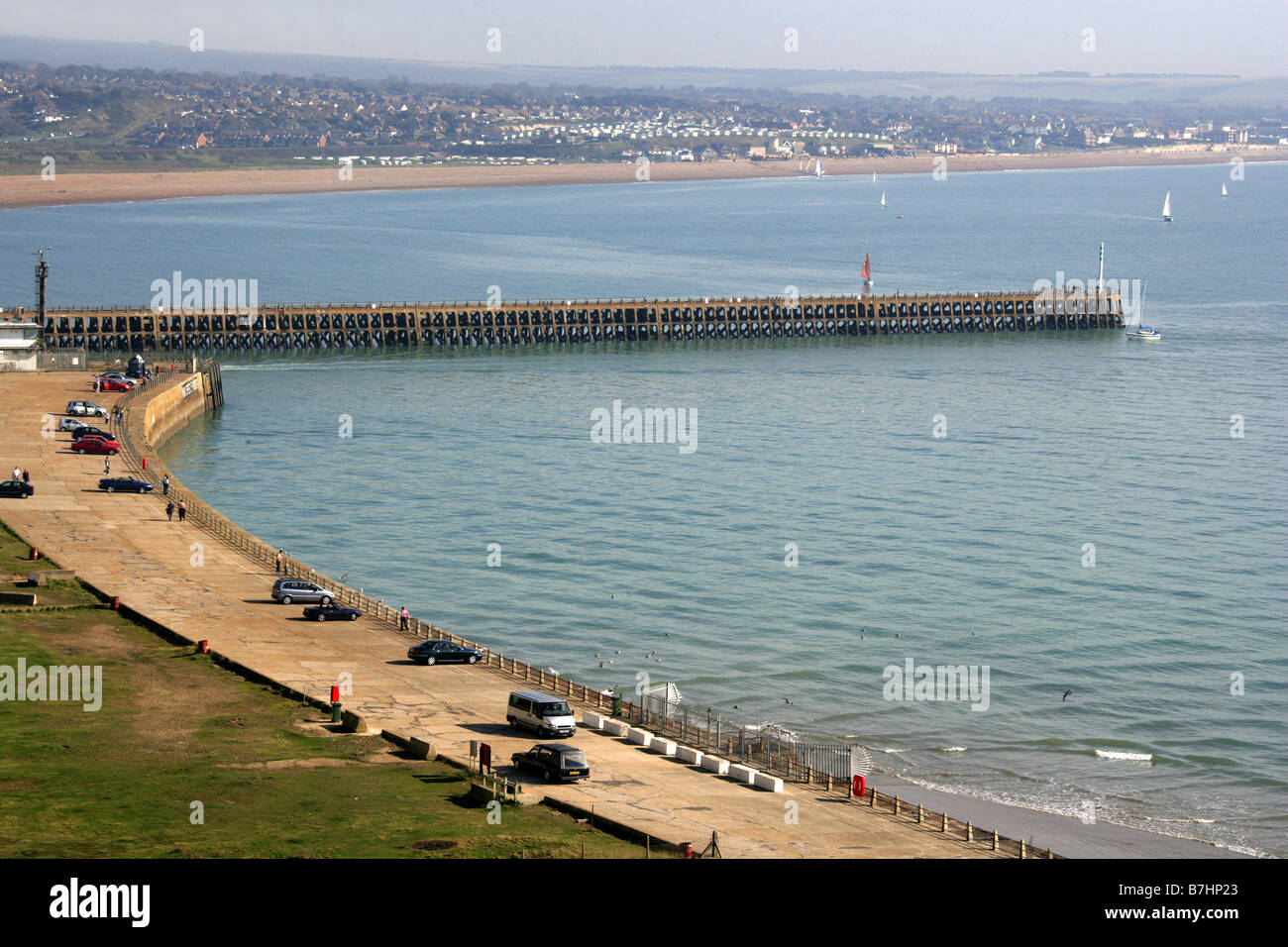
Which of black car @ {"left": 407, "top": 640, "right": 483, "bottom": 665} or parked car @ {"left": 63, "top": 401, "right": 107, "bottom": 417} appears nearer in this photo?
black car @ {"left": 407, "top": 640, "right": 483, "bottom": 665}

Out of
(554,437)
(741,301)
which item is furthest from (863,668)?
(741,301)

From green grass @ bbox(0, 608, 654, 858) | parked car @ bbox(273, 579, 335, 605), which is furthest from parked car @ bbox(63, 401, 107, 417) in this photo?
green grass @ bbox(0, 608, 654, 858)

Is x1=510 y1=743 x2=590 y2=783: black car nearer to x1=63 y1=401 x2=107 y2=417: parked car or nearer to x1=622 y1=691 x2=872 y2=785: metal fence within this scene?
x1=622 y1=691 x2=872 y2=785: metal fence

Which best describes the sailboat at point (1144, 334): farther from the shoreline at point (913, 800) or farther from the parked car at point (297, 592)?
the shoreline at point (913, 800)

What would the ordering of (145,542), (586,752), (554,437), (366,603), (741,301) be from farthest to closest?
1. (741,301)
2. (554,437)
3. (145,542)
4. (366,603)
5. (586,752)

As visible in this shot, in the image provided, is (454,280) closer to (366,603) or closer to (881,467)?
(881,467)

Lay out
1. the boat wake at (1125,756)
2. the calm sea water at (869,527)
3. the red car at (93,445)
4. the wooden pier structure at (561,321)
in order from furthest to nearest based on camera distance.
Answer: the wooden pier structure at (561,321) → the red car at (93,445) → the calm sea water at (869,527) → the boat wake at (1125,756)

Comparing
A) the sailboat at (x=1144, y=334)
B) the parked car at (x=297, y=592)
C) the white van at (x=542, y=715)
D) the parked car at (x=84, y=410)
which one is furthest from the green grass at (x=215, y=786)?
the sailboat at (x=1144, y=334)
